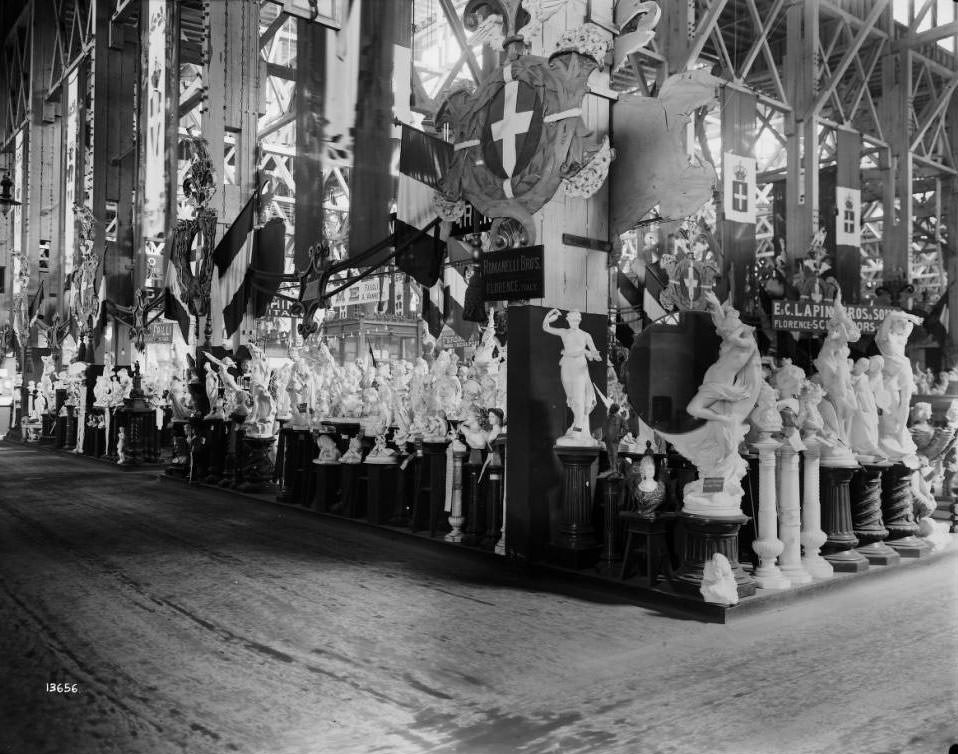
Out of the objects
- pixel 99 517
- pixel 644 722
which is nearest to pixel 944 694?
pixel 644 722

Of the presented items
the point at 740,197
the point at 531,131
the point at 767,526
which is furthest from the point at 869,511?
the point at 740,197

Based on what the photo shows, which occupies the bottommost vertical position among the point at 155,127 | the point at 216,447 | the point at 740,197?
the point at 216,447

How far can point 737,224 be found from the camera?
1517cm

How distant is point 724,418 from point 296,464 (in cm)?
670

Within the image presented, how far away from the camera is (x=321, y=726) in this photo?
3.76 m

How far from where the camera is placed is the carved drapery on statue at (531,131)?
22.8ft

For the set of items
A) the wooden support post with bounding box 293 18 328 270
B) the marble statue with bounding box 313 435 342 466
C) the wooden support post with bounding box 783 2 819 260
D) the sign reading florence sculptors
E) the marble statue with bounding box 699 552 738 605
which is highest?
the wooden support post with bounding box 783 2 819 260

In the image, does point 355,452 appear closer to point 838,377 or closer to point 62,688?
point 838,377

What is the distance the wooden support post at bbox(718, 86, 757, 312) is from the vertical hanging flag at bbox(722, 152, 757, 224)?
0.32ft

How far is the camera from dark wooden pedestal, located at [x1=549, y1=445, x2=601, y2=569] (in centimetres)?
673

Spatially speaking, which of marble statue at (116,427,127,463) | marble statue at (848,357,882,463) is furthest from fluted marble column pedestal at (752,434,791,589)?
marble statue at (116,427,127,463)

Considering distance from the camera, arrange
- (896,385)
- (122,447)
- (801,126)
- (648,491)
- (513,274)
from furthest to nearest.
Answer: (801,126) < (122,447) < (896,385) < (513,274) < (648,491)

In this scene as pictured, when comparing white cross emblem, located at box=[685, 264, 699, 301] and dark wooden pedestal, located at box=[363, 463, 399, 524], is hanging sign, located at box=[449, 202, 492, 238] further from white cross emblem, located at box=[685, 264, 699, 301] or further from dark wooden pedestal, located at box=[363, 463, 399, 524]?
white cross emblem, located at box=[685, 264, 699, 301]

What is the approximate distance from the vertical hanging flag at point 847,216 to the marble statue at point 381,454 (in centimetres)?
1229
